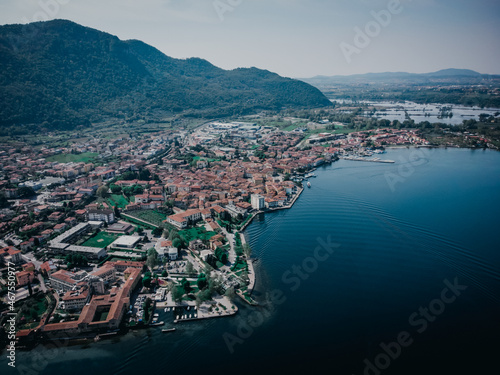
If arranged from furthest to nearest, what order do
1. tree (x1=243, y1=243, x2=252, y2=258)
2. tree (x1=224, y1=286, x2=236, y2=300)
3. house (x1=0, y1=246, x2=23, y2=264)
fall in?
tree (x1=243, y1=243, x2=252, y2=258)
house (x1=0, y1=246, x2=23, y2=264)
tree (x1=224, y1=286, x2=236, y2=300)

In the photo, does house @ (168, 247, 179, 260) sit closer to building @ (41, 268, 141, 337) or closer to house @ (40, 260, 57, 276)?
building @ (41, 268, 141, 337)

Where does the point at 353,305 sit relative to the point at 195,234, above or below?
below

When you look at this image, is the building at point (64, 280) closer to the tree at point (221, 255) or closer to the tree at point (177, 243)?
the tree at point (177, 243)

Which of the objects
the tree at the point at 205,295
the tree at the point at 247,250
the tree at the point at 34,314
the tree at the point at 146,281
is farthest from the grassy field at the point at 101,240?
the tree at the point at 247,250

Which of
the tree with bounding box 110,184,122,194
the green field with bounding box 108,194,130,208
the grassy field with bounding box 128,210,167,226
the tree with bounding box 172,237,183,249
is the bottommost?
the grassy field with bounding box 128,210,167,226

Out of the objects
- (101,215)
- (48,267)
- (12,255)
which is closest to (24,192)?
(101,215)

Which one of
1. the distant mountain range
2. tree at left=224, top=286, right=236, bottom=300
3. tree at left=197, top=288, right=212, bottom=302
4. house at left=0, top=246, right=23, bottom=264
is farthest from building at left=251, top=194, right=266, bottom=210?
the distant mountain range

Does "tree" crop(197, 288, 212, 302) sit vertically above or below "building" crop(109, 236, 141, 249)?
below
